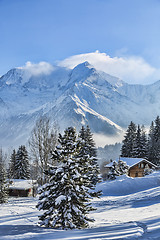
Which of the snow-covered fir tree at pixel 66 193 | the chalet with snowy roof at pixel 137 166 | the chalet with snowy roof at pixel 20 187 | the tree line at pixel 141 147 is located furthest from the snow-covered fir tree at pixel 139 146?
the snow-covered fir tree at pixel 66 193

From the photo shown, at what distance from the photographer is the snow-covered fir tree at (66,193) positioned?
30.4ft

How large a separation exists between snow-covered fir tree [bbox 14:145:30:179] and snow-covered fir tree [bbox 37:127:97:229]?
4118cm

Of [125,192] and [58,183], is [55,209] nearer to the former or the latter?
[58,183]

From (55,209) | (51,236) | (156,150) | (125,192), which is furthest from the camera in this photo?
(156,150)

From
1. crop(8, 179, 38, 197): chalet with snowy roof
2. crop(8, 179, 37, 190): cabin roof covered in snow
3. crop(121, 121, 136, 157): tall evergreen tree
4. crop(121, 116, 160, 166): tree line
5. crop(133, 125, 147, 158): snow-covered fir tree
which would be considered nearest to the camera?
crop(8, 179, 37, 190): cabin roof covered in snow

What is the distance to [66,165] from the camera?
9.80 meters

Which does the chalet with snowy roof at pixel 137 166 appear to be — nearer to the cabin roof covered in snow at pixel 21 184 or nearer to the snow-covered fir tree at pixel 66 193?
the cabin roof covered in snow at pixel 21 184

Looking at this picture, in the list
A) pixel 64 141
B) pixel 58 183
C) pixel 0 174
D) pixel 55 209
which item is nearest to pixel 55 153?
pixel 64 141

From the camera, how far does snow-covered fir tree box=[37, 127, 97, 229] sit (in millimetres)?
9266

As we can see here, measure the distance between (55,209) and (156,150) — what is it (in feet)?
150

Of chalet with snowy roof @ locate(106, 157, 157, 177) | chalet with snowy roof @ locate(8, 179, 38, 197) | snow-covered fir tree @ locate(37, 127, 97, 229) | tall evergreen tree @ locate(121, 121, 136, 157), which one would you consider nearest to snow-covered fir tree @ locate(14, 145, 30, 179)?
chalet with snowy roof @ locate(8, 179, 38, 197)

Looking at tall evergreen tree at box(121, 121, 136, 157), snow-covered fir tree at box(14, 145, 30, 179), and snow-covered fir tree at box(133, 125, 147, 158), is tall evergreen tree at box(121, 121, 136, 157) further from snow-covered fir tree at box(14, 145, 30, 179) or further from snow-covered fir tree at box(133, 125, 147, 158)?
snow-covered fir tree at box(14, 145, 30, 179)

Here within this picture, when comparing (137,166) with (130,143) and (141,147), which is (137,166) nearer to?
(141,147)

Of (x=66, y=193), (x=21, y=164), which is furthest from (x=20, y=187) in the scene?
(x=66, y=193)
